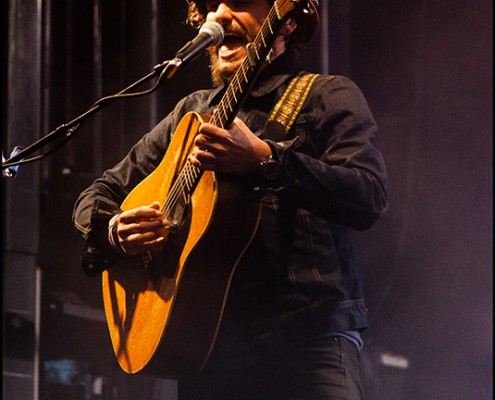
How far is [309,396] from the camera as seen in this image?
1.98 m

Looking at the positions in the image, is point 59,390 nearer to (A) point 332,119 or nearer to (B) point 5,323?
(B) point 5,323

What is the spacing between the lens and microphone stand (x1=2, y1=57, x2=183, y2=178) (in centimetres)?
197

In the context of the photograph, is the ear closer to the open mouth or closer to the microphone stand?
the open mouth

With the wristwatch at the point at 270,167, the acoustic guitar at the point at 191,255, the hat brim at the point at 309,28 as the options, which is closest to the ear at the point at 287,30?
the hat brim at the point at 309,28

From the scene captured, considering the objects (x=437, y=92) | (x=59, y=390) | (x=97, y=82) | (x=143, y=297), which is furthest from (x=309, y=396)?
(x=97, y=82)

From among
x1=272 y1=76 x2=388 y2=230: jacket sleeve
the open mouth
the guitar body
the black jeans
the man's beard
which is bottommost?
the black jeans

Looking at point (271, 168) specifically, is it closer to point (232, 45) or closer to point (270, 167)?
point (270, 167)

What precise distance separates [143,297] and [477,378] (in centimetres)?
118

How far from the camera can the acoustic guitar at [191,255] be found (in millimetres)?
2008

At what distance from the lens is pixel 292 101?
222 centimetres

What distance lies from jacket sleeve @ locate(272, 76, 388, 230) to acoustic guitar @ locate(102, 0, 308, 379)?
0.13 m

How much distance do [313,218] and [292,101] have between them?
31cm

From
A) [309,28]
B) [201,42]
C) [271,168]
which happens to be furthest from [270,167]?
[309,28]

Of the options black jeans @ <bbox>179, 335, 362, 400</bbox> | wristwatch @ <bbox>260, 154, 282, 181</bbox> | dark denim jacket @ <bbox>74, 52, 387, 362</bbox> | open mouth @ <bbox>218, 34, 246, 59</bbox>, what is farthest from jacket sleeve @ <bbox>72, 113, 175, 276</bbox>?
wristwatch @ <bbox>260, 154, 282, 181</bbox>
